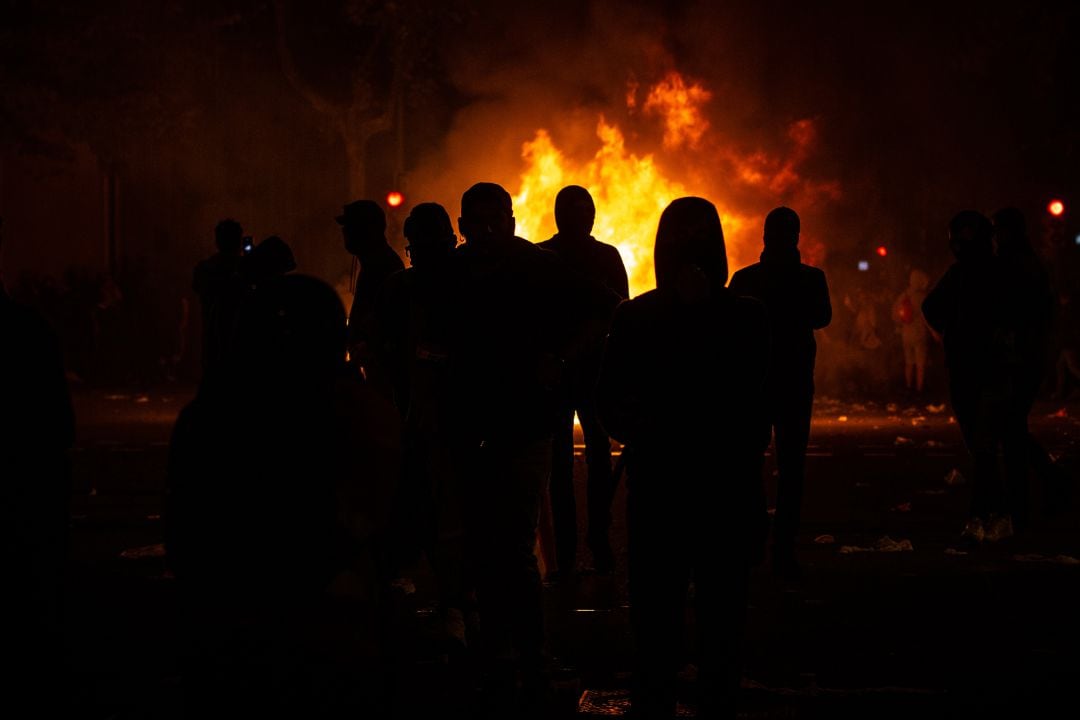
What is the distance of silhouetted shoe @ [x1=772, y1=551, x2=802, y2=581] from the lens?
753 cm

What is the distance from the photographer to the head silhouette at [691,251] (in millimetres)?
4492

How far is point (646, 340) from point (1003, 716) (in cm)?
188

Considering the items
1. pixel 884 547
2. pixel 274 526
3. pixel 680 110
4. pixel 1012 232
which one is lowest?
pixel 884 547

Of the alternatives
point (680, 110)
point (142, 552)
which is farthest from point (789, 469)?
point (680, 110)

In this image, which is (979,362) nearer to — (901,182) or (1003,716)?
(1003,716)

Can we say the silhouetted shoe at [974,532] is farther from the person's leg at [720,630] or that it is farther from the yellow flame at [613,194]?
the yellow flame at [613,194]

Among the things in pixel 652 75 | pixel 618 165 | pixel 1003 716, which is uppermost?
pixel 652 75


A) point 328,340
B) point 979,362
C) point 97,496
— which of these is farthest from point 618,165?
point 328,340

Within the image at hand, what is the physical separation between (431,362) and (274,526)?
2.15 m

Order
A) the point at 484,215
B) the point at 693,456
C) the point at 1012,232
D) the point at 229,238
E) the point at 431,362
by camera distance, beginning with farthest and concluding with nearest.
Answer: the point at 229,238
the point at 1012,232
the point at 431,362
the point at 484,215
the point at 693,456

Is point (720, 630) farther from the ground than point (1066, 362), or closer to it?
closer to it

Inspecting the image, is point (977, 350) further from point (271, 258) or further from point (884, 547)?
point (271, 258)

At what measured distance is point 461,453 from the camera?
213 inches

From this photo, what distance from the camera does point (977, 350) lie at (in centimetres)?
847
